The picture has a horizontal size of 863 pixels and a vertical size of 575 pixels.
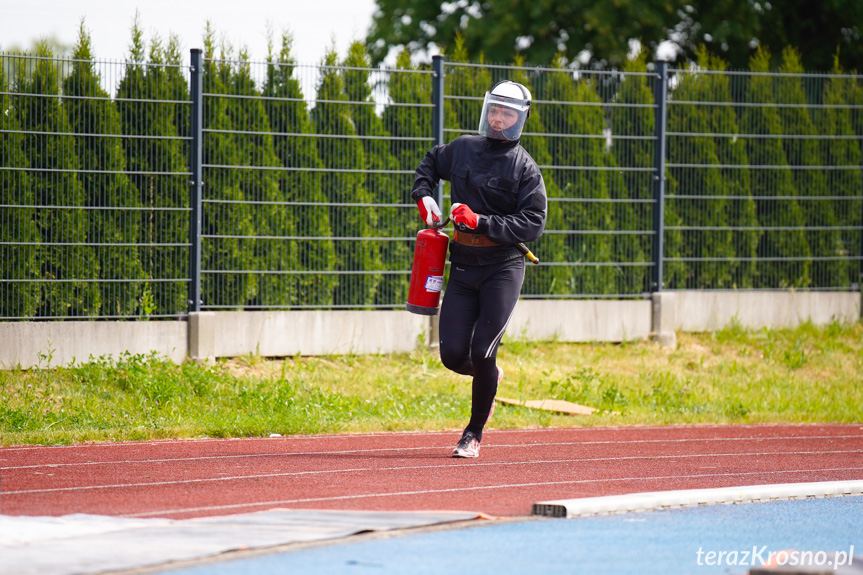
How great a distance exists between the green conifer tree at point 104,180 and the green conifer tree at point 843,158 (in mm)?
8804

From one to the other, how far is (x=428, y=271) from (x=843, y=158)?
9.07 metres

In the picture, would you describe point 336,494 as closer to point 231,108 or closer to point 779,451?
point 779,451

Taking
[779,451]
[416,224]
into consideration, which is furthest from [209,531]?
[416,224]

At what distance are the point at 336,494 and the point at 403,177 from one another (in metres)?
7.38

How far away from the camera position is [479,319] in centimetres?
827

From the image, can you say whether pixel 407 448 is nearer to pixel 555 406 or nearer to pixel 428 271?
pixel 428 271

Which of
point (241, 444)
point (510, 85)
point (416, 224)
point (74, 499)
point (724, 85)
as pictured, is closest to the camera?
point (74, 499)

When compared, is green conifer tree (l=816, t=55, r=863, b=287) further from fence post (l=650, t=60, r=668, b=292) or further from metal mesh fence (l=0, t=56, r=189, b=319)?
metal mesh fence (l=0, t=56, r=189, b=319)

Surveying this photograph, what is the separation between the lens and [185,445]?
8992 mm

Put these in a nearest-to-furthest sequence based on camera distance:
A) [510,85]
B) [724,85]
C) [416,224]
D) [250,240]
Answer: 1. [510,85]
2. [250,240]
3. [416,224]
4. [724,85]

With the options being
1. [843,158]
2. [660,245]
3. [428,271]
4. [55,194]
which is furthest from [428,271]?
[843,158]

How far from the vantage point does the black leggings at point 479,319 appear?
8.21 meters

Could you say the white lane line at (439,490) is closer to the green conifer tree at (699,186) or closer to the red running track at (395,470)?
the red running track at (395,470)

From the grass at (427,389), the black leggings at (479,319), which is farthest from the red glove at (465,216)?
the grass at (427,389)
